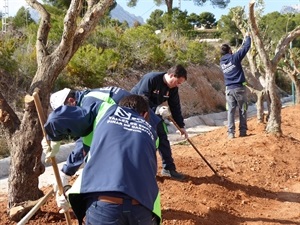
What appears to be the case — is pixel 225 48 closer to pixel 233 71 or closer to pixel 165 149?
pixel 233 71

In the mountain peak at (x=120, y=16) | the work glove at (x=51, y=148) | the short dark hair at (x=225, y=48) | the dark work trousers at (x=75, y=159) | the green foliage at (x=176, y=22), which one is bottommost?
the dark work trousers at (x=75, y=159)

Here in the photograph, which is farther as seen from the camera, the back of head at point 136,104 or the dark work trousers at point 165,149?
the dark work trousers at point 165,149

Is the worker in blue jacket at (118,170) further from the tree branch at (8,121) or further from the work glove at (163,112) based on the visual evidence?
the work glove at (163,112)

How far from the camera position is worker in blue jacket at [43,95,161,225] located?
305cm

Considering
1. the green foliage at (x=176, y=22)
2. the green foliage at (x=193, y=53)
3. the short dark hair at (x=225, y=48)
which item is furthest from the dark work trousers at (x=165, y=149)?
the green foliage at (x=176, y=22)

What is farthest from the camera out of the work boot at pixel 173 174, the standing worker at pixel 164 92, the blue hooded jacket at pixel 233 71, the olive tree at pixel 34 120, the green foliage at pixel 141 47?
the green foliage at pixel 141 47

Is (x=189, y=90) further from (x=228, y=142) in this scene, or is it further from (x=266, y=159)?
(x=266, y=159)

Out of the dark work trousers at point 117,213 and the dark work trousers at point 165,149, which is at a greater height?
the dark work trousers at point 117,213

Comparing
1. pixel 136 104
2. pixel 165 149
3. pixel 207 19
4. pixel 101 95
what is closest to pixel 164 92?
pixel 165 149

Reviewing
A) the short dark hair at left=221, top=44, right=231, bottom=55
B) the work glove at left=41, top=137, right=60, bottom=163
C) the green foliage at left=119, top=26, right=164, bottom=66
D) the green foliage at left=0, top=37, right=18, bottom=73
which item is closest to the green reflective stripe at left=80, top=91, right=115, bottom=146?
the work glove at left=41, top=137, right=60, bottom=163

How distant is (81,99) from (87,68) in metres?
9.08

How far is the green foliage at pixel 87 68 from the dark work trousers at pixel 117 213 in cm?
968

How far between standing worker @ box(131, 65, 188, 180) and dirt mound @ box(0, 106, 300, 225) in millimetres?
224

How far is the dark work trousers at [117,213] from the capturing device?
3.06 m
